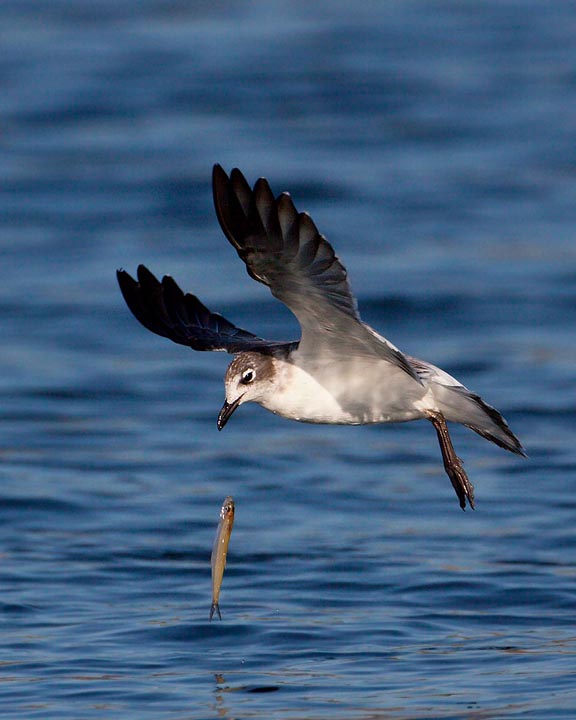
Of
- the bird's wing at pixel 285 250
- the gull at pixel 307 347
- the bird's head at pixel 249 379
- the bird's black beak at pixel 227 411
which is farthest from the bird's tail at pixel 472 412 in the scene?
the bird's black beak at pixel 227 411

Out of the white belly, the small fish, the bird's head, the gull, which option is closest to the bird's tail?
the gull

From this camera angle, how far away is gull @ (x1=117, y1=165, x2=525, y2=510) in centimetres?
674

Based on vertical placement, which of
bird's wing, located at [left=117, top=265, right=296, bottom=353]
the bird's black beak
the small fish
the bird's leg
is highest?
bird's wing, located at [left=117, top=265, right=296, bottom=353]

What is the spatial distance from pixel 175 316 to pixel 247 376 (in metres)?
1.33

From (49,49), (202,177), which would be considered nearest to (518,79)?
(202,177)

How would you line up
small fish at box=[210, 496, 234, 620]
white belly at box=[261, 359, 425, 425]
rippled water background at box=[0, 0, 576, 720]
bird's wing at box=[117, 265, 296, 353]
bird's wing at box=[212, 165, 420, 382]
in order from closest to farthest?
bird's wing at box=[212, 165, 420, 382]
small fish at box=[210, 496, 234, 620]
white belly at box=[261, 359, 425, 425]
rippled water background at box=[0, 0, 576, 720]
bird's wing at box=[117, 265, 296, 353]

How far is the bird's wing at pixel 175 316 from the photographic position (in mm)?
8750

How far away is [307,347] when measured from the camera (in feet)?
25.8

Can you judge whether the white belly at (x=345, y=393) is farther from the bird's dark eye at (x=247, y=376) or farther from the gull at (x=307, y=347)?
the bird's dark eye at (x=247, y=376)

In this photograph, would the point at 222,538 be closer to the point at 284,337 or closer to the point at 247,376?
the point at 247,376

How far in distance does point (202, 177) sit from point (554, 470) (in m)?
8.72

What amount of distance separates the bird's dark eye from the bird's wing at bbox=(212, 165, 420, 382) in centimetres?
48

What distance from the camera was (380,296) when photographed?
1612 centimetres

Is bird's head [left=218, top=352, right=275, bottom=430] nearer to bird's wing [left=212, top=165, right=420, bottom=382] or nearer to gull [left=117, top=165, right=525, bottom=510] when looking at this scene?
gull [left=117, top=165, right=525, bottom=510]
